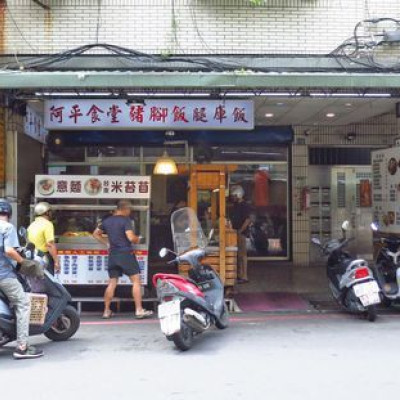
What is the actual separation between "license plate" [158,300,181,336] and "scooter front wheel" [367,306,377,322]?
9.77ft

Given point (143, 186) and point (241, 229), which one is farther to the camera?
point (241, 229)

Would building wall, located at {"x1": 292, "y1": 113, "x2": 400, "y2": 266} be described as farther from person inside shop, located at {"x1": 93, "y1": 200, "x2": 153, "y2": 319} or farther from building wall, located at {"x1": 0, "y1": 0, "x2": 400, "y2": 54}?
person inside shop, located at {"x1": 93, "y1": 200, "x2": 153, "y2": 319}

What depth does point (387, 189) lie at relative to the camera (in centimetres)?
1131

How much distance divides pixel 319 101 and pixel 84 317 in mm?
5394

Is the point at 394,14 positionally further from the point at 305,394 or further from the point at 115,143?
the point at 305,394

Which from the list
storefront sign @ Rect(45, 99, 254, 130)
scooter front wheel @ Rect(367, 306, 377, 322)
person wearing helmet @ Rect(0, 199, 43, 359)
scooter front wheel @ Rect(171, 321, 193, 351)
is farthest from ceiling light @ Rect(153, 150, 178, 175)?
person wearing helmet @ Rect(0, 199, 43, 359)

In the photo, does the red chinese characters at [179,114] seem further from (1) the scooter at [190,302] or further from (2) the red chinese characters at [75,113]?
(1) the scooter at [190,302]

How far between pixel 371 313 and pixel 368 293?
34cm

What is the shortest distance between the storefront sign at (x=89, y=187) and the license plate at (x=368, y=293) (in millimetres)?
3378

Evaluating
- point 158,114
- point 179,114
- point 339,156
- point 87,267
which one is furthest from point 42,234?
point 339,156

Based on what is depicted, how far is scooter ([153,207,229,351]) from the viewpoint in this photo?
636 centimetres

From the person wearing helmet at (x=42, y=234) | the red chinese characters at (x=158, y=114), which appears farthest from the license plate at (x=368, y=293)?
the person wearing helmet at (x=42, y=234)

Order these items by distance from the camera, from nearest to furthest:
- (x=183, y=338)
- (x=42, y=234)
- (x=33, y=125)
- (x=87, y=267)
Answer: (x=183, y=338) < (x=42, y=234) < (x=87, y=267) < (x=33, y=125)

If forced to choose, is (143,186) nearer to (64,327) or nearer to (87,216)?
(87,216)
